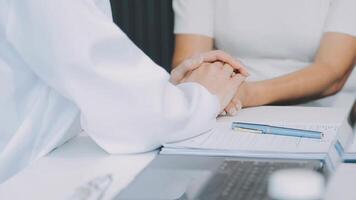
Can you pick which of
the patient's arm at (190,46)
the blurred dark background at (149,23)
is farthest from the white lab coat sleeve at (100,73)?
Result: the blurred dark background at (149,23)

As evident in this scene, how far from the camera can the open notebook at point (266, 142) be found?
2.67ft

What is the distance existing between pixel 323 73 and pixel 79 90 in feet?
2.64

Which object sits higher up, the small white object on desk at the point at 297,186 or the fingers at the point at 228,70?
the small white object on desk at the point at 297,186

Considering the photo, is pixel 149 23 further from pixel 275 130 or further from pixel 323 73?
pixel 275 130

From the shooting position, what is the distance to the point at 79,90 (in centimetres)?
82

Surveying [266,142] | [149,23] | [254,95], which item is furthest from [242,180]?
[149,23]

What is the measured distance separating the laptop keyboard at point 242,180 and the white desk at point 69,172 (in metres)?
0.12

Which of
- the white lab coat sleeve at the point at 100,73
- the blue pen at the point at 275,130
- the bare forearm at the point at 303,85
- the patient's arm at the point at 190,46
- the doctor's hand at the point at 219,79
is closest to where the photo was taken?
the white lab coat sleeve at the point at 100,73

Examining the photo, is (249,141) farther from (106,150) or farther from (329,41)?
(329,41)

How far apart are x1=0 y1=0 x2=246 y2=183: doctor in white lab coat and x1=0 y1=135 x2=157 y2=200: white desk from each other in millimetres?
24

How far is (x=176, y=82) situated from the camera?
1161mm

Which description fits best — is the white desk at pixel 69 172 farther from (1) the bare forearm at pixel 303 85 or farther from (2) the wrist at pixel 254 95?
(1) the bare forearm at pixel 303 85

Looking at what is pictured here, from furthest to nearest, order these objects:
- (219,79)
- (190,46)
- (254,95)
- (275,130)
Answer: (190,46) < (254,95) < (219,79) < (275,130)

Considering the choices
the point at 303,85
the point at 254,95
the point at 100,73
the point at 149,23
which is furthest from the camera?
the point at 149,23
